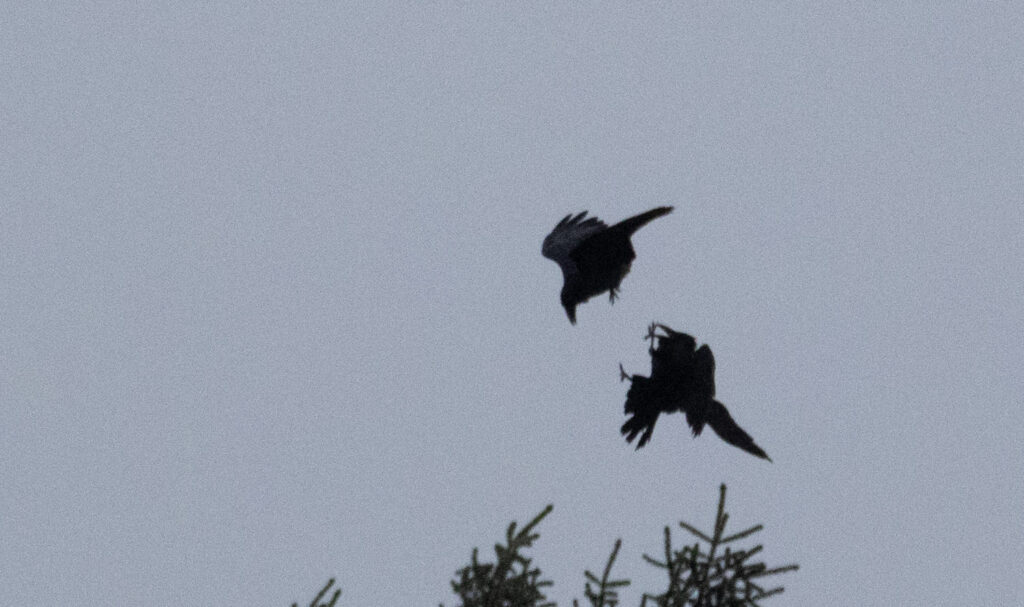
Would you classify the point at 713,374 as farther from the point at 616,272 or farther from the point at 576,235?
the point at 576,235

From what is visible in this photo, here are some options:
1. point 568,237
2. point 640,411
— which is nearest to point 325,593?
point 640,411

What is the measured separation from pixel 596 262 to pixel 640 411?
122cm

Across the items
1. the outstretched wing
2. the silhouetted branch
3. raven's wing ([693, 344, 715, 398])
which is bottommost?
the silhouetted branch

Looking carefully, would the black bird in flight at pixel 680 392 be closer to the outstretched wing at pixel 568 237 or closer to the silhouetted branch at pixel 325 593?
the outstretched wing at pixel 568 237

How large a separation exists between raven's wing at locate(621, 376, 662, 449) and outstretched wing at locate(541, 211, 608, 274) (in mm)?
1174

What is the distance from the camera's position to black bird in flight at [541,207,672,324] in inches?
299

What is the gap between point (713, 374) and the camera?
706cm

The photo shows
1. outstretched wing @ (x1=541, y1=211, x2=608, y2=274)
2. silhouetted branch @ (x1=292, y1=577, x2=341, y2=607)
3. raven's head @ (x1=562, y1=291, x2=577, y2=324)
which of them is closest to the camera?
silhouetted branch @ (x1=292, y1=577, x2=341, y2=607)

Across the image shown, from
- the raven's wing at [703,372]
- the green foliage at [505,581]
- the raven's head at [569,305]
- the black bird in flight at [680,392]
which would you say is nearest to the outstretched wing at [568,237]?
the raven's head at [569,305]

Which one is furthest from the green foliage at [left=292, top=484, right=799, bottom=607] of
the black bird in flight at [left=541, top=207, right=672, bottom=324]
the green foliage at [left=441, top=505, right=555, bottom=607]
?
the black bird in flight at [left=541, top=207, right=672, bottom=324]

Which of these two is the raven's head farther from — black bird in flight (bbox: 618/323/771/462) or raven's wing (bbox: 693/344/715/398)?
raven's wing (bbox: 693/344/715/398)

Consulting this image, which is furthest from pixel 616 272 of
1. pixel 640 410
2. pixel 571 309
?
pixel 640 410

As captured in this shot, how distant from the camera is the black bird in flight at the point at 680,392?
23.0 feet

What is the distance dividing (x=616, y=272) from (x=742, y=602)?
3056 mm
